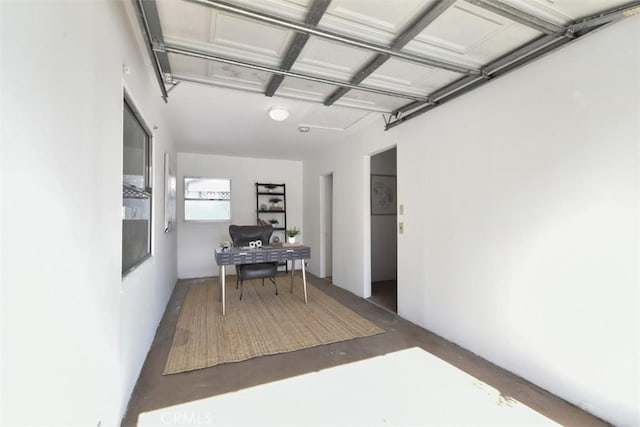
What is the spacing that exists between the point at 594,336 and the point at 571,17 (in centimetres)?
189

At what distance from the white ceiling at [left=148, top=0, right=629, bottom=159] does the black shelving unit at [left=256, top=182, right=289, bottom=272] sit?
2.72m

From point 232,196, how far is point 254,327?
11.0 ft

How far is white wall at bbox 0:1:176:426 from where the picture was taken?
2.43 ft

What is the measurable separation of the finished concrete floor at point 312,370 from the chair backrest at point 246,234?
4.76 ft

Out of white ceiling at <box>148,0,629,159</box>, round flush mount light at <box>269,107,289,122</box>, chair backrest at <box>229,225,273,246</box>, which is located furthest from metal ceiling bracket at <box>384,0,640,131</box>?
chair backrest at <box>229,225,273,246</box>

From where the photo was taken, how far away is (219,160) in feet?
18.4

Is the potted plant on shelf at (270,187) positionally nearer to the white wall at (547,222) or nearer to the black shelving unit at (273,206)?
the black shelving unit at (273,206)

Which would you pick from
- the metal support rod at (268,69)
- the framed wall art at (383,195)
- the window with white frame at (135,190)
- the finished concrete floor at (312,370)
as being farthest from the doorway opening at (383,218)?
the window with white frame at (135,190)

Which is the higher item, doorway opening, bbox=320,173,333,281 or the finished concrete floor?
doorway opening, bbox=320,173,333,281

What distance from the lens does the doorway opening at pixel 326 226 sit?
5.43 m

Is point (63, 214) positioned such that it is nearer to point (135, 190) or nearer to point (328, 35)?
point (135, 190)

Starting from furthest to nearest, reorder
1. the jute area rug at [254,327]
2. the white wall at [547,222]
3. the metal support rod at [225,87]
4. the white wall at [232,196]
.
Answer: the white wall at [232,196] < the jute area rug at [254,327] < the metal support rod at [225,87] < the white wall at [547,222]

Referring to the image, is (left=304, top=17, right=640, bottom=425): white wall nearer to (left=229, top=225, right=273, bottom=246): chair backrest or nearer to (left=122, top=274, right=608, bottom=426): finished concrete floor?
(left=122, top=274, right=608, bottom=426): finished concrete floor

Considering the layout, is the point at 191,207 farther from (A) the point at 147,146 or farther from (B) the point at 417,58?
(B) the point at 417,58
